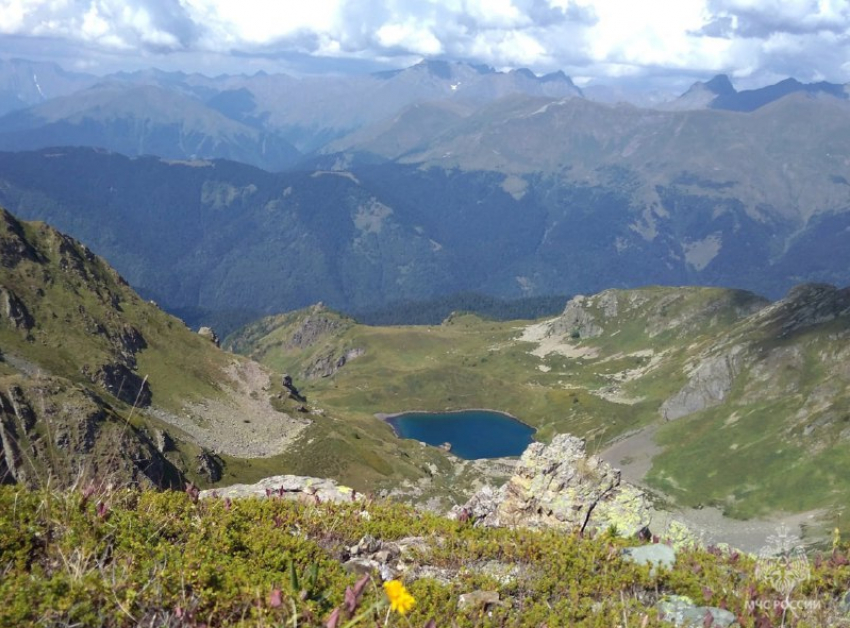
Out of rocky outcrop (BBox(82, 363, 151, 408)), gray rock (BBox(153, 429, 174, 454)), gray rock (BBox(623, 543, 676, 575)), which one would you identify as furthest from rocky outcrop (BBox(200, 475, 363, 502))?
rocky outcrop (BBox(82, 363, 151, 408))

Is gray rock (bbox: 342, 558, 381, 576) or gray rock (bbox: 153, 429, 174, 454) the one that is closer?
gray rock (bbox: 342, 558, 381, 576)

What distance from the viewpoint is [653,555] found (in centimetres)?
1584

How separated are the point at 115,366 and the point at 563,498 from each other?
128336 mm

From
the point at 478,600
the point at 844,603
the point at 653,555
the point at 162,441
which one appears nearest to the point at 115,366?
the point at 162,441

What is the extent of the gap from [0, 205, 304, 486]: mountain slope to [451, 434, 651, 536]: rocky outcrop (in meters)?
71.1

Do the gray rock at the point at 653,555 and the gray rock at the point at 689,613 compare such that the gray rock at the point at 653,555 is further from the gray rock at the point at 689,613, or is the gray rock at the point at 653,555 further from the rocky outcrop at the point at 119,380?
the rocky outcrop at the point at 119,380

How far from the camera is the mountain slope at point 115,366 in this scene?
99.4 metres

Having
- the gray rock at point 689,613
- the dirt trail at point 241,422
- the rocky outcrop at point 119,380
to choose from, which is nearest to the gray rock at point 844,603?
the gray rock at point 689,613

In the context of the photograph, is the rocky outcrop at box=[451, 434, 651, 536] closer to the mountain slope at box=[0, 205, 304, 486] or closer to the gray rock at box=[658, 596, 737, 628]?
the gray rock at box=[658, 596, 737, 628]

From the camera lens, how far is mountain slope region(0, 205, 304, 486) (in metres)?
99.4

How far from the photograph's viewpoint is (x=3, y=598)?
900cm

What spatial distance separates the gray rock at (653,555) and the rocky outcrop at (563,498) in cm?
399

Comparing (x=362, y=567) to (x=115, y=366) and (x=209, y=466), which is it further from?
(x=115, y=366)

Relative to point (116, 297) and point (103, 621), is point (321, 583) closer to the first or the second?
point (103, 621)
